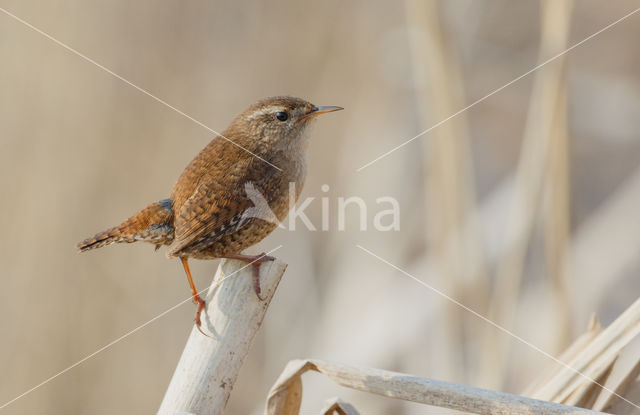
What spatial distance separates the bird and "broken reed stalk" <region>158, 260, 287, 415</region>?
59mm

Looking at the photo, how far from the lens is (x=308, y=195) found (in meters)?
3.69

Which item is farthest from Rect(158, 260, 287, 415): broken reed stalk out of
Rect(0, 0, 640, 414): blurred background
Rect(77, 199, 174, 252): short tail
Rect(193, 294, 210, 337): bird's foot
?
Rect(0, 0, 640, 414): blurred background

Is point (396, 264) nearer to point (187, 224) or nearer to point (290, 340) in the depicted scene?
point (290, 340)

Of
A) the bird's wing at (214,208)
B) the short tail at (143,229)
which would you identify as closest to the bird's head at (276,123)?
the bird's wing at (214,208)

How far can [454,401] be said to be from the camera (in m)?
1.34

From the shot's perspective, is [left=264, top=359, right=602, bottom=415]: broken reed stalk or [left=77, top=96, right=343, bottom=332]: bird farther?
[left=77, top=96, right=343, bottom=332]: bird

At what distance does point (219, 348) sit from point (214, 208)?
38 centimetres

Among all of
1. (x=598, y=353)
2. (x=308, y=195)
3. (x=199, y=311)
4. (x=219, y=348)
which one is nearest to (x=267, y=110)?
(x=199, y=311)

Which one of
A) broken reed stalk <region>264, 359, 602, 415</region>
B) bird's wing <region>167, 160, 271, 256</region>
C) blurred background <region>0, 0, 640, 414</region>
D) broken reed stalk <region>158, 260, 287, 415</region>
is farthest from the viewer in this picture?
blurred background <region>0, 0, 640, 414</region>

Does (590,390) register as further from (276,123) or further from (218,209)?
(276,123)

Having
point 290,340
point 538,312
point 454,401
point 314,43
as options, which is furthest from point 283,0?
point 454,401

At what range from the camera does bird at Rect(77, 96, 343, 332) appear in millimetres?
1706

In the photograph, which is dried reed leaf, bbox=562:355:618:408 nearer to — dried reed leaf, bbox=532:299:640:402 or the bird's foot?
dried reed leaf, bbox=532:299:640:402

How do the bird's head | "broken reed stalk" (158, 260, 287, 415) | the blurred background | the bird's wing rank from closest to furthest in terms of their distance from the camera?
"broken reed stalk" (158, 260, 287, 415) → the bird's wing → the bird's head → the blurred background
